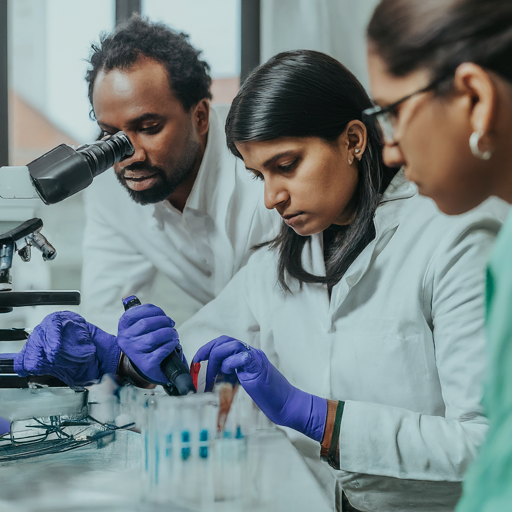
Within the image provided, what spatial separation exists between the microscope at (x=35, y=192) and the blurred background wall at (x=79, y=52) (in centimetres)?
42

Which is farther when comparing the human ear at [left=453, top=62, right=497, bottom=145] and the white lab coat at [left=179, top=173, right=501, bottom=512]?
the white lab coat at [left=179, top=173, right=501, bottom=512]

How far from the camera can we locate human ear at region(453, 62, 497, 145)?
1.95 ft

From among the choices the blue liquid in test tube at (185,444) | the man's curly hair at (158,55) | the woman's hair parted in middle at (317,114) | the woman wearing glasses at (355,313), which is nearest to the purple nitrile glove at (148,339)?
the woman wearing glasses at (355,313)

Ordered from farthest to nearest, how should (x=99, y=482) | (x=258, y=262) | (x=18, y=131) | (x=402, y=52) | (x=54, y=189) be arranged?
1. (x=18, y=131)
2. (x=258, y=262)
3. (x=54, y=189)
4. (x=99, y=482)
5. (x=402, y=52)

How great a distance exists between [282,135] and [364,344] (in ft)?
1.67

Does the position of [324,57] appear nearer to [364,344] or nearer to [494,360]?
[364,344]

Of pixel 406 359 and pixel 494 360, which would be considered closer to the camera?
pixel 494 360

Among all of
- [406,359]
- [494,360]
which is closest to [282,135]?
[406,359]

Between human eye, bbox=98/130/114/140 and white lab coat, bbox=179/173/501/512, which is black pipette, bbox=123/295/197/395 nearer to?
white lab coat, bbox=179/173/501/512

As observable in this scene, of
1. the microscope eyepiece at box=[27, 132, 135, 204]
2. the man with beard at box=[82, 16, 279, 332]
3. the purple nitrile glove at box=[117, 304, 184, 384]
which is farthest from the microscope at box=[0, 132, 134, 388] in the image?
the man with beard at box=[82, 16, 279, 332]

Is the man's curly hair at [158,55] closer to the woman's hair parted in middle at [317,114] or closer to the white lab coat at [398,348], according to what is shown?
the woman's hair parted in middle at [317,114]

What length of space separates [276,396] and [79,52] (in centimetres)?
119

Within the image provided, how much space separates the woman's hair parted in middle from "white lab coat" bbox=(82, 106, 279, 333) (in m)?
0.26

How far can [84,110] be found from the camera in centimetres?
152
